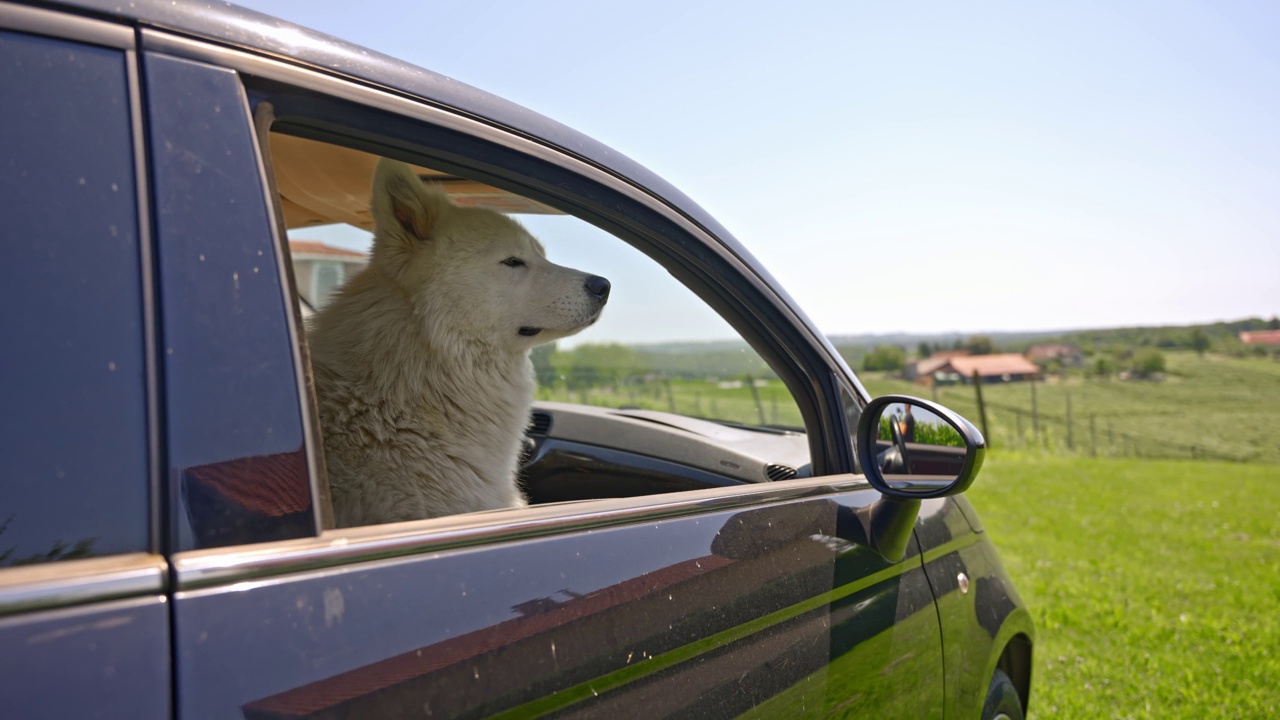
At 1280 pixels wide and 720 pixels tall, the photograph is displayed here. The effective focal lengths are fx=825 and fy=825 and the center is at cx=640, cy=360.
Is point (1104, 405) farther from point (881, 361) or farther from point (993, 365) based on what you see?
point (881, 361)

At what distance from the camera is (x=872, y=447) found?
2.15 m

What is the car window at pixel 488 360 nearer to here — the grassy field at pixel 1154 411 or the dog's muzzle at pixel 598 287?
the dog's muzzle at pixel 598 287

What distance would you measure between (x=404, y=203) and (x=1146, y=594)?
7755 mm

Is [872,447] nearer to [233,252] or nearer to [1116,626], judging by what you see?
[233,252]

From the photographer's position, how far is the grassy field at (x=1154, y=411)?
31969 mm

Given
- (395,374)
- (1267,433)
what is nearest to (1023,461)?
(395,374)

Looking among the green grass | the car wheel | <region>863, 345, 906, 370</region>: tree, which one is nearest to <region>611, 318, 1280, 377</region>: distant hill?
<region>863, 345, 906, 370</region>: tree

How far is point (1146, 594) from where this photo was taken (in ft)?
24.2

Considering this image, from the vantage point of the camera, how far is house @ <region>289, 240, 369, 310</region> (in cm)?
279

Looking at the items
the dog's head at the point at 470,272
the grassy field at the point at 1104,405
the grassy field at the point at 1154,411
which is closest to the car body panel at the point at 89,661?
the dog's head at the point at 470,272

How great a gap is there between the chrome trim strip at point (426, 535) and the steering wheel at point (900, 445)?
2.41 feet

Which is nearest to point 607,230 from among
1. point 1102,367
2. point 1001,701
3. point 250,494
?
point 250,494

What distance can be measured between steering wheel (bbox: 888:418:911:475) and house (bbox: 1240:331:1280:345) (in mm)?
78882

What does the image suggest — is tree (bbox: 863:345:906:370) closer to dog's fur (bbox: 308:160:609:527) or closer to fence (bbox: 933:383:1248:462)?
fence (bbox: 933:383:1248:462)
